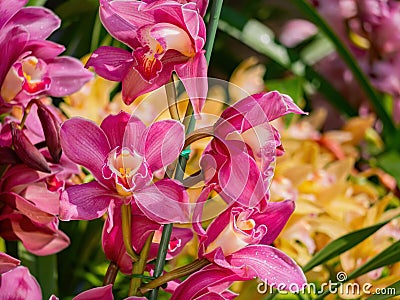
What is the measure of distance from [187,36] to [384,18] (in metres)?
0.74

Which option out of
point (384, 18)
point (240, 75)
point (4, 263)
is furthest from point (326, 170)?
point (4, 263)

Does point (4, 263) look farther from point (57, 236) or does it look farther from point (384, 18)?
point (384, 18)

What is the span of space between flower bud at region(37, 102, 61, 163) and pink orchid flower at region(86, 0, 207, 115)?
2.5 inches

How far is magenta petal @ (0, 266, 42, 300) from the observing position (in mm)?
491

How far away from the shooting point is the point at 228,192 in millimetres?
442

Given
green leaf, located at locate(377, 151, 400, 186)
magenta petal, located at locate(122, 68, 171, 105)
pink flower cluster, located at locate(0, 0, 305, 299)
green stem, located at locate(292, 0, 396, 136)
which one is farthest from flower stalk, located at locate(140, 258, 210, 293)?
green stem, located at locate(292, 0, 396, 136)

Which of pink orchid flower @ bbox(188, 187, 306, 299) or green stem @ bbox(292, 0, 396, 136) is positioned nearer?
pink orchid flower @ bbox(188, 187, 306, 299)

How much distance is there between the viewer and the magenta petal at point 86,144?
1.50ft

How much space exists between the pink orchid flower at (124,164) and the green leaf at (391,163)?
0.48 metres

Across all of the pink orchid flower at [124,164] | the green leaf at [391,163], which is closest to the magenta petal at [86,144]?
the pink orchid flower at [124,164]

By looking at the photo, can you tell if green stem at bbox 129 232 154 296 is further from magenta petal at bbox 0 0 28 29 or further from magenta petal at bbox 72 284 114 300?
A: magenta petal at bbox 0 0 28 29

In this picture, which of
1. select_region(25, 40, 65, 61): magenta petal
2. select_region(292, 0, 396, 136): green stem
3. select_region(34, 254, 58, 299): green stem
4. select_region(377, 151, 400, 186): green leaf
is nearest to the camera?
select_region(25, 40, 65, 61): magenta petal

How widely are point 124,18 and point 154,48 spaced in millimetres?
25

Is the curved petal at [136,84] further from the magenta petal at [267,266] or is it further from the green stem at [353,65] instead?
the green stem at [353,65]
